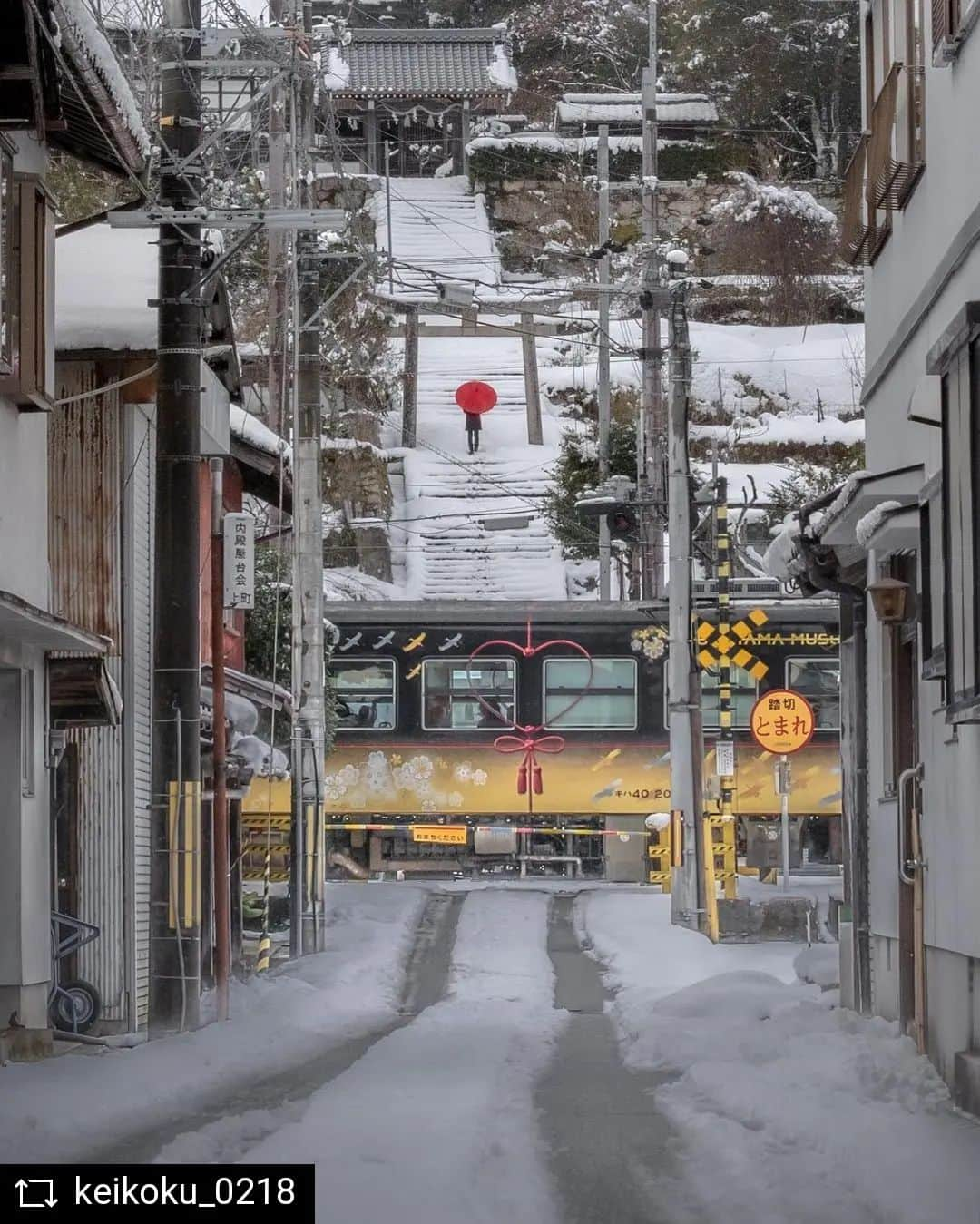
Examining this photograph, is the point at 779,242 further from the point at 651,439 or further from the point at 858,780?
the point at 858,780

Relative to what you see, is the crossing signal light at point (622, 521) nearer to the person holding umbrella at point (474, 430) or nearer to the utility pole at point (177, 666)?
the utility pole at point (177, 666)

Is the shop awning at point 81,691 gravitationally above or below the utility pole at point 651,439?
below

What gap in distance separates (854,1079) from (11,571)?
Answer: 20.3 ft

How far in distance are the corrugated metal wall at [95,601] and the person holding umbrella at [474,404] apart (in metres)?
29.2

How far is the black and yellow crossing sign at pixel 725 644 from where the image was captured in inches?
976

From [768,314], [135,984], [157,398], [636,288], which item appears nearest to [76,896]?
[135,984]

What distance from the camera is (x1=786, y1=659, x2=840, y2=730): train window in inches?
1193

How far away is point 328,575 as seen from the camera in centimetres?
4106

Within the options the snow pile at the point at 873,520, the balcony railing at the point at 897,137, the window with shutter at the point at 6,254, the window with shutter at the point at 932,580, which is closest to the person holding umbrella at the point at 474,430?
the balcony railing at the point at 897,137

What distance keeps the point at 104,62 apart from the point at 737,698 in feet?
63.3

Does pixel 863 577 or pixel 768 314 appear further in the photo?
pixel 768 314

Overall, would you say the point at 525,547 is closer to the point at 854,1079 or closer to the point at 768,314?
the point at 768,314

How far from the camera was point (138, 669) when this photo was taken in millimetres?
18219

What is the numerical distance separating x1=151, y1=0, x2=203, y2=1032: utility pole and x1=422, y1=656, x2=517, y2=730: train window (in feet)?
51.8
